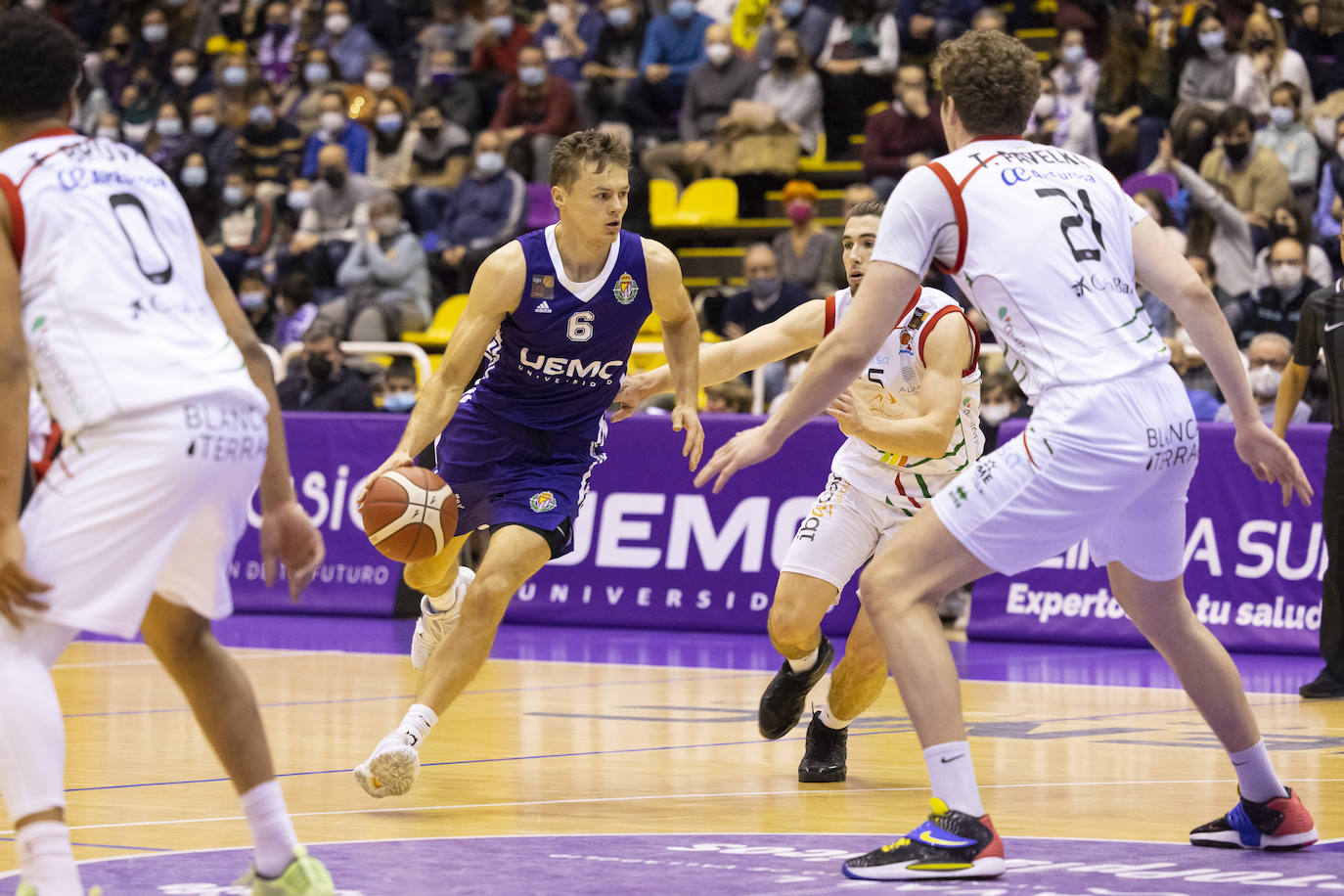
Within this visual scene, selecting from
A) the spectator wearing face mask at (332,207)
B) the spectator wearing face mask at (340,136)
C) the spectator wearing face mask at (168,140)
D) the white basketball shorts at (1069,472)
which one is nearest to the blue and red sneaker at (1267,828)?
the white basketball shorts at (1069,472)

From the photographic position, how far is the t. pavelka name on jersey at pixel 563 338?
7180mm

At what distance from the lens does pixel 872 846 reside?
5.51 metres

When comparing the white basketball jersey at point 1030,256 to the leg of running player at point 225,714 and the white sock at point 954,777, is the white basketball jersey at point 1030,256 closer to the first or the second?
the white sock at point 954,777

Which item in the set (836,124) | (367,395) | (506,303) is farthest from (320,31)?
(506,303)

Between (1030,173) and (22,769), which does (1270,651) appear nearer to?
(1030,173)

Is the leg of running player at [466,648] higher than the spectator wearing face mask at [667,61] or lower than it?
lower

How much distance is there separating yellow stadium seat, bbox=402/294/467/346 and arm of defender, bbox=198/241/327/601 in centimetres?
1294

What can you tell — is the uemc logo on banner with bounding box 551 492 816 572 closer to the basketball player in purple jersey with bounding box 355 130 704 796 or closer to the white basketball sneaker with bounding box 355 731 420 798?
the basketball player in purple jersey with bounding box 355 130 704 796

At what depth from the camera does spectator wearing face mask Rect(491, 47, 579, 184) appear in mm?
18750

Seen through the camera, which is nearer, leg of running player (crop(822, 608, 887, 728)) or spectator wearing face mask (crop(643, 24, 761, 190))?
leg of running player (crop(822, 608, 887, 728))

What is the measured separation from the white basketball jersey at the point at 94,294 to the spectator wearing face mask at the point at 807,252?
11.6 metres

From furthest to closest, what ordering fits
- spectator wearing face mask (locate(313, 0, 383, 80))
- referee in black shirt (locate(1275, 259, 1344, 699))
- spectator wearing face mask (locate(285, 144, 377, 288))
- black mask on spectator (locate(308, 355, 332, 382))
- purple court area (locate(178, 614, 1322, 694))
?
spectator wearing face mask (locate(313, 0, 383, 80)) < spectator wearing face mask (locate(285, 144, 377, 288)) < black mask on spectator (locate(308, 355, 332, 382)) < purple court area (locate(178, 614, 1322, 694)) < referee in black shirt (locate(1275, 259, 1344, 699))

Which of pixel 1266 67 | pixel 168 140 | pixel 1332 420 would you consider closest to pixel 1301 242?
pixel 1266 67

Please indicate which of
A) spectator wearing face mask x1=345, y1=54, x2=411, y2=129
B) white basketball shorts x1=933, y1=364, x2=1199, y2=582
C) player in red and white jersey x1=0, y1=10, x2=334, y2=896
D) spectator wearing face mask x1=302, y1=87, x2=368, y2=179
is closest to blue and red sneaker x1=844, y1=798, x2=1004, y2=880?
white basketball shorts x1=933, y1=364, x2=1199, y2=582
